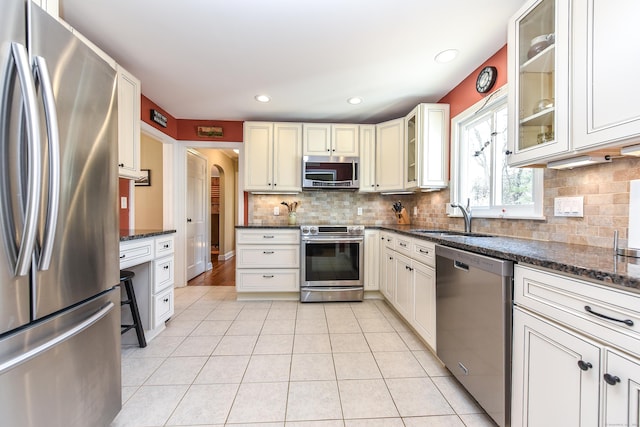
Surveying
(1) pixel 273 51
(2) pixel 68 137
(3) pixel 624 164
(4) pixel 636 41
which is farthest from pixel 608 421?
(1) pixel 273 51

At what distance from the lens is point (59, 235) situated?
2.95 ft

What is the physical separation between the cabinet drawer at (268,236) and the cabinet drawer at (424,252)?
1434 mm

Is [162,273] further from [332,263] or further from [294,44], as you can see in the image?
[294,44]

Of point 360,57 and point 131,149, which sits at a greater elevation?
point 360,57

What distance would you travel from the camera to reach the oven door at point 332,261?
3.03 meters

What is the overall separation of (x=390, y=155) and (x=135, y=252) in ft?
9.27

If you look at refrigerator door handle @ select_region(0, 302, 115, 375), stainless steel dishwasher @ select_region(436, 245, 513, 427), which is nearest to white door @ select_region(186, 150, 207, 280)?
refrigerator door handle @ select_region(0, 302, 115, 375)

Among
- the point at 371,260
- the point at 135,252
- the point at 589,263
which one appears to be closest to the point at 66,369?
the point at 135,252

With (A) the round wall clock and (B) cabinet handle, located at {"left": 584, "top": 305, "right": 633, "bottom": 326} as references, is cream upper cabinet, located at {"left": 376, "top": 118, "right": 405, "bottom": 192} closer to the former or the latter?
→ (A) the round wall clock

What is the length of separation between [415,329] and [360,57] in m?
2.28

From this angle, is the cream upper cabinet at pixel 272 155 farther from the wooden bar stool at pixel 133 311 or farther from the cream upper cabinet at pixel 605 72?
the cream upper cabinet at pixel 605 72

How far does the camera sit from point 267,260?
3.07 metres

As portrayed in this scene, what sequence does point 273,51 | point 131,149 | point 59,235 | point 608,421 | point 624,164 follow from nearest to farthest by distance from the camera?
point 608,421, point 59,235, point 624,164, point 273,51, point 131,149

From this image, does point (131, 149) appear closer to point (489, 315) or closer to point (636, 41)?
point (489, 315)
